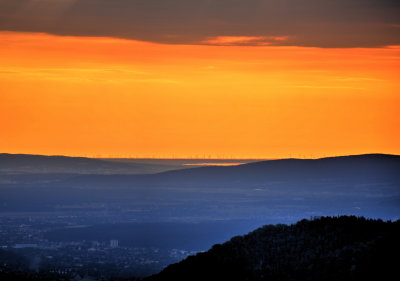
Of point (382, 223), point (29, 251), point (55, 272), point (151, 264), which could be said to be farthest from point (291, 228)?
point (29, 251)

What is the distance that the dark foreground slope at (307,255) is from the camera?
69.1 meters

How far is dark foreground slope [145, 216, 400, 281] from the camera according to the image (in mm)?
69125

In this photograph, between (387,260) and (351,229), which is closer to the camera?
(387,260)

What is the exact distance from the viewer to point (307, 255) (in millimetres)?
75375

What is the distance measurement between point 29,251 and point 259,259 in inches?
5013

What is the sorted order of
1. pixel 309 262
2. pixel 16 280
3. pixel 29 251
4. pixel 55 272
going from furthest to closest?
pixel 29 251, pixel 55 272, pixel 16 280, pixel 309 262

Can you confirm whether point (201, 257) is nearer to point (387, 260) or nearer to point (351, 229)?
point (351, 229)

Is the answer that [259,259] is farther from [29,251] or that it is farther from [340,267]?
[29,251]

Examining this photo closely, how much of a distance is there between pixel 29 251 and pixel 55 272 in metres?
61.3

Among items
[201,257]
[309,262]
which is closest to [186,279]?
[201,257]

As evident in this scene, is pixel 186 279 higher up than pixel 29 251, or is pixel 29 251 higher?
pixel 29 251

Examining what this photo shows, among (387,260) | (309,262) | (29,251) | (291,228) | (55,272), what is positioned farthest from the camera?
(29,251)

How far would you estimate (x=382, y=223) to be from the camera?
79.4m

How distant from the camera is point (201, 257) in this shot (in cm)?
8325
